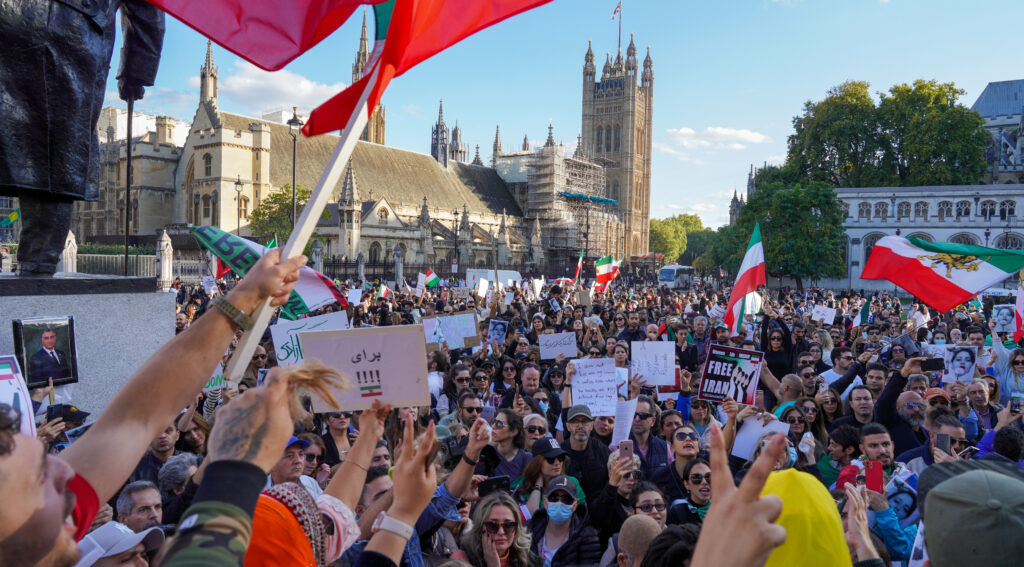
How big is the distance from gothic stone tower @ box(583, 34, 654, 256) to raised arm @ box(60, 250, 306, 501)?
9695 centimetres

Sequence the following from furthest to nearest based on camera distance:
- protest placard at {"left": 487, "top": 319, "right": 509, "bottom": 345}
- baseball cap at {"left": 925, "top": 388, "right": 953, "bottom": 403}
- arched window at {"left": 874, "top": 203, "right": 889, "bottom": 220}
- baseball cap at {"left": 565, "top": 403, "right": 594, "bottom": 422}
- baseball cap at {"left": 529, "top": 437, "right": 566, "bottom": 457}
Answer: arched window at {"left": 874, "top": 203, "right": 889, "bottom": 220}, protest placard at {"left": 487, "top": 319, "right": 509, "bottom": 345}, baseball cap at {"left": 925, "top": 388, "right": 953, "bottom": 403}, baseball cap at {"left": 565, "top": 403, "right": 594, "bottom": 422}, baseball cap at {"left": 529, "top": 437, "right": 566, "bottom": 457}

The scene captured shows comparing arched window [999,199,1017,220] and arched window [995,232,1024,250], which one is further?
arched window [999,199,1017,220]

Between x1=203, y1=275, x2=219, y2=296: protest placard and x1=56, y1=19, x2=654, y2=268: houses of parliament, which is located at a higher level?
x1=56, y1=19, x2=654, y2=268: houses of parliament

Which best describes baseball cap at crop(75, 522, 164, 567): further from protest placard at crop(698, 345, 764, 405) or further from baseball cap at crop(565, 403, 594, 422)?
protest placard at crop(698, 345, 764, 405)

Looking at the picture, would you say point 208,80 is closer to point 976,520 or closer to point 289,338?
point 289,338

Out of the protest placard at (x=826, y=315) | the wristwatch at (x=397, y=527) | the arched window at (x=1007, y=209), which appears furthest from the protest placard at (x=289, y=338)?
the arched window at (x=1007, y=209)

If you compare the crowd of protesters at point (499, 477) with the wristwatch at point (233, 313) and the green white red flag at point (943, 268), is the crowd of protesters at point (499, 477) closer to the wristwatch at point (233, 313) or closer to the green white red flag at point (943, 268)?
the wristwatch at point (233, 313)

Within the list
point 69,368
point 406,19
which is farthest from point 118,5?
point 406,19

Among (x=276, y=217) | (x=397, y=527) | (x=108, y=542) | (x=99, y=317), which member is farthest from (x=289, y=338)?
(x=276, y=217)

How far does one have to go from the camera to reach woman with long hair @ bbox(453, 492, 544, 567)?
3756 millimetres

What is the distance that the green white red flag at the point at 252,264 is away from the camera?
7.42 metres

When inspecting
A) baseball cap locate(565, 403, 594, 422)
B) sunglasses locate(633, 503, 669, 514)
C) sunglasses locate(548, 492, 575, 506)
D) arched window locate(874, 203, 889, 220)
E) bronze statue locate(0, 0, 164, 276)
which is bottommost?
sunglasses locate(548, 492, 575, 506)

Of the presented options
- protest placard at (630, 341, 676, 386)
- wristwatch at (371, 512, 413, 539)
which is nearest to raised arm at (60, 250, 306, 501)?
wristwatch at (371, 512, 413, 539)

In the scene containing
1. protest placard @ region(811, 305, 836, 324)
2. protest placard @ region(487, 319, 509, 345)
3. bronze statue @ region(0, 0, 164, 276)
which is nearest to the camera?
bronze statue @ region(0, 0, 164, 276)
